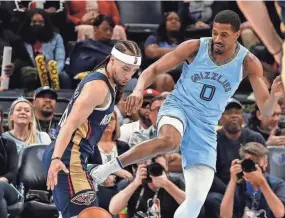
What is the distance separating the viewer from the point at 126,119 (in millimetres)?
8594

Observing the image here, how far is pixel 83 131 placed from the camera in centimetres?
498

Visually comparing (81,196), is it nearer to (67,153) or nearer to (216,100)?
(67,153)

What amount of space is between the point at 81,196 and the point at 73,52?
474 centimetres

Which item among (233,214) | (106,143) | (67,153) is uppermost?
(67,153)

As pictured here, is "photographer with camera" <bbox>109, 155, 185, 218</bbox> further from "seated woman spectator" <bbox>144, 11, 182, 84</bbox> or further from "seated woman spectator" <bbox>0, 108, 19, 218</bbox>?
"seated woman spectator" <bbox>144, 11, 182, 84</bbox>

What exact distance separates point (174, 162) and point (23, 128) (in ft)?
4.90

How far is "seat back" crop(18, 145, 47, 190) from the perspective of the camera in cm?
727

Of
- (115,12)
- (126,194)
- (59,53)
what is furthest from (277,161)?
(115,12)

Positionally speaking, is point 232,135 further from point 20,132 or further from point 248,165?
point 20,132

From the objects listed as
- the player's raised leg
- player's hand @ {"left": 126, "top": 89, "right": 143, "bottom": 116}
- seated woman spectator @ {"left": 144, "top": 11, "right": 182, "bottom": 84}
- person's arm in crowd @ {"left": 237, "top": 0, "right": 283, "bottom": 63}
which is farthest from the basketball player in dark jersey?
seated woman spectator @ {"left": 144, "top": 11, "right": 182, "bottom": 84}

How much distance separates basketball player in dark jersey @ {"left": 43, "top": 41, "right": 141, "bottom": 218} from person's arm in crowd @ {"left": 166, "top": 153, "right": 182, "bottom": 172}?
8.43 ft

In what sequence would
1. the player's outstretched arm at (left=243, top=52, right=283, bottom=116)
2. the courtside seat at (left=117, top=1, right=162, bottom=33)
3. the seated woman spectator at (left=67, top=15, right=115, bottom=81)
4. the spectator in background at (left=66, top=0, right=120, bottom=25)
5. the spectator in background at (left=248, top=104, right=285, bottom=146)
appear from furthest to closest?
the courtside seat at (left=117, top=1, right=162, bottom=33) < the spectator in background at (left=66, top=0, right=120, bottom=25) < the seated woman spectator at (left=67, top=15, right=115, bottom=81) < the spectator in background at (left=248, top=104, right=285, bottom=146) < the player's outstretched arm at (left=243, top=52, right=283, bottom=116)

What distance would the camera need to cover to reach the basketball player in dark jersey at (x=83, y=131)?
482 centimetres

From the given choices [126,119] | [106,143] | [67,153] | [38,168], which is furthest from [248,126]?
[67,153]
